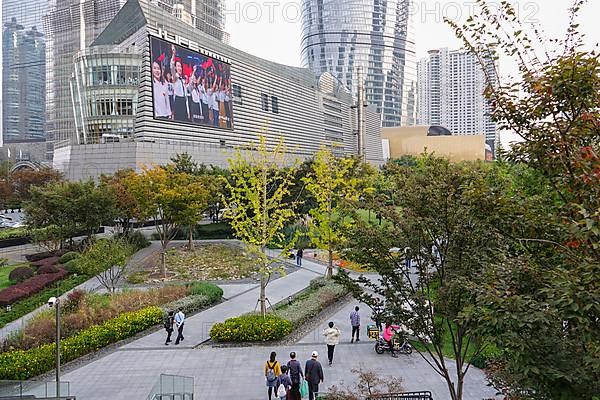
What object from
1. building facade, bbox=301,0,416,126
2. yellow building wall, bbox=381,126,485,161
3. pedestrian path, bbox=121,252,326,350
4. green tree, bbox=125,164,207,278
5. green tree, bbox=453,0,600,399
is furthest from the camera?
building facade, bbox=301,0,416,126

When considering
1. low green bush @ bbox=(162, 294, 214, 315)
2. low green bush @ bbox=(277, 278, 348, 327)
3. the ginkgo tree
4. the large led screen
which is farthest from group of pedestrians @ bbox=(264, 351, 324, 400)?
the large led screen

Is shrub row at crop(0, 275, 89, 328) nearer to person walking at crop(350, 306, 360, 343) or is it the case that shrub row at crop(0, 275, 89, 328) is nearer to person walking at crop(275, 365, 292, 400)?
person walking at crop(350, 306, 360, 343)

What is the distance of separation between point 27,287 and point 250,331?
40.1 feet

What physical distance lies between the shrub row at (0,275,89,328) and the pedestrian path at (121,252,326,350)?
5473mm

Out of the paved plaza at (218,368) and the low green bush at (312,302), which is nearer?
the paved plaza at (218,368)

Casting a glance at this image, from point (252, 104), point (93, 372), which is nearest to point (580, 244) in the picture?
point (93, 372)

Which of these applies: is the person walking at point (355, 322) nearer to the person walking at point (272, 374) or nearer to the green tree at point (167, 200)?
the person walking at point (272, 374)

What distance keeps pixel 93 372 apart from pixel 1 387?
353 centimetres

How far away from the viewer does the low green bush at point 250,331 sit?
14.7 metres

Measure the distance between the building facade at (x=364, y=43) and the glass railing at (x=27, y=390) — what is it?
478 ft

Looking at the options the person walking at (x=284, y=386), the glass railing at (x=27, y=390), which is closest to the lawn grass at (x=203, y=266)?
the person walking at (x=284, y=386)

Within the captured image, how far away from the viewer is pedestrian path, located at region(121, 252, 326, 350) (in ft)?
49.1

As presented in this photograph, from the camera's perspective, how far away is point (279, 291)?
856 inches

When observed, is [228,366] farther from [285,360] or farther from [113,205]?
[113,205]
